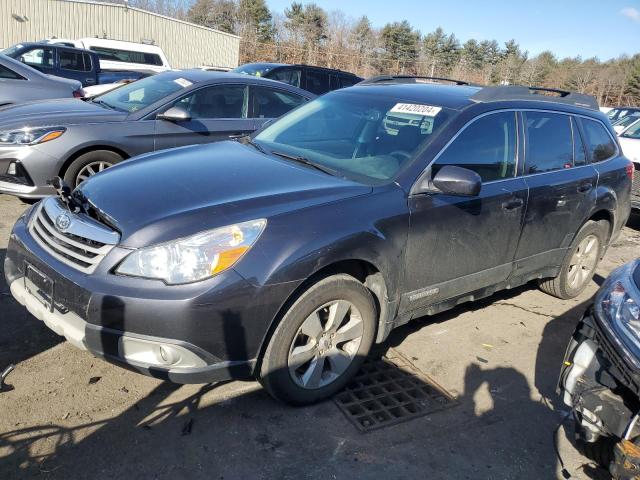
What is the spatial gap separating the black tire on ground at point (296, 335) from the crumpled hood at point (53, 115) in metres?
3.90

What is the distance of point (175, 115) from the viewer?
5660mm

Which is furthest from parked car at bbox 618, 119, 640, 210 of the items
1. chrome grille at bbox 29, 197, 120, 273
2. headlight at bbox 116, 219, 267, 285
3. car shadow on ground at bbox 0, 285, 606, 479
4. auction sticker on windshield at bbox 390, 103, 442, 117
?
chrome grille at bbox 29, 197, 120, 273

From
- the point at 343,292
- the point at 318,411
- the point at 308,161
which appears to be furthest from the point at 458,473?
the point at 308,161

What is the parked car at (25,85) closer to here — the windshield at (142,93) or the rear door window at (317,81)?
the windshield at (142,93)

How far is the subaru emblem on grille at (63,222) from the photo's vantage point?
2842 millimetres

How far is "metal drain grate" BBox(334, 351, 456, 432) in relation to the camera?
10.1 feet

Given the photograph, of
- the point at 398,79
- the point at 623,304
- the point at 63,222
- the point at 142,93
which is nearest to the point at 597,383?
the point at 623,304

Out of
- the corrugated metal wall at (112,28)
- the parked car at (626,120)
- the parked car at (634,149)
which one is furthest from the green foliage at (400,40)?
the parked car at (634,149)

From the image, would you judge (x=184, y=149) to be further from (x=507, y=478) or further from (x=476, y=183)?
(x=507, y=478)

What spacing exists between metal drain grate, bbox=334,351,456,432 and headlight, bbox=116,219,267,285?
1.18 m

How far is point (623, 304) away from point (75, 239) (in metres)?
2.69

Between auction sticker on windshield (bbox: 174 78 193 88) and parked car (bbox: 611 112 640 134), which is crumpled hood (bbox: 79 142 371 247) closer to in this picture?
auction sticker on windshield (bbox: 174 78 193 88)

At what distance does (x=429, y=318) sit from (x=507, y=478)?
70.9 inches

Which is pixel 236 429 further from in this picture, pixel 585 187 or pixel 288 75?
pixel 288 75
